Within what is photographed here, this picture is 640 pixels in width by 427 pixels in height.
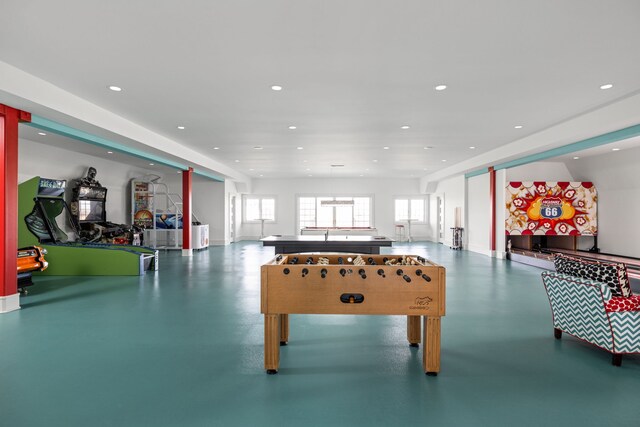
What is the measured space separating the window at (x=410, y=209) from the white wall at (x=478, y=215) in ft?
14.2

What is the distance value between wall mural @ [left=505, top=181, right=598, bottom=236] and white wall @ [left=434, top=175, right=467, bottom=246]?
258cm

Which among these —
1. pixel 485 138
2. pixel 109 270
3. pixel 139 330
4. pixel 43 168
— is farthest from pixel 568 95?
pixel 43 168

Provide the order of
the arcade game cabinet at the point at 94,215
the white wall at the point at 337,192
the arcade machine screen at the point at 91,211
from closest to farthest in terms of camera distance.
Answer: the arcade game cabinet at the point at 94,215
the arcade machine screen at the point at 91,211
the white wall at the point at 337,192

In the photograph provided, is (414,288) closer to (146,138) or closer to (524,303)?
(524,303)

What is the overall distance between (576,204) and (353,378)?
10.2m

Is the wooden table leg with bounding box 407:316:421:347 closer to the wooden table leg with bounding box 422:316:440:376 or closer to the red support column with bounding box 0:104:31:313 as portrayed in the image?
the wooden table leg with bounding box 422:316:440:376

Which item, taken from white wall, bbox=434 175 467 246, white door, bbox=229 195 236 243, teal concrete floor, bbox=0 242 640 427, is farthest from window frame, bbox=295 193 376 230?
teal concrete floor, bbox=0 242 640 427

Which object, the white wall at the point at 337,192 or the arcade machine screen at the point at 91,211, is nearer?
the arcade machine screen at the point at 91,211

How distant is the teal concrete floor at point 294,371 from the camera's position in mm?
2410

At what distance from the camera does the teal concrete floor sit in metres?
2.41

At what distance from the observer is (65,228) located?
374 inches

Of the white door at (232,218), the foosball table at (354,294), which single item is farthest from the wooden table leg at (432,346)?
the white door at (232,218)

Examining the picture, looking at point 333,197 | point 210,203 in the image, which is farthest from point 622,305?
point 333,197

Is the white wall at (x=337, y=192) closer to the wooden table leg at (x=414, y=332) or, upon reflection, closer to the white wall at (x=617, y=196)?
the white wall at (x=617, y=196)
